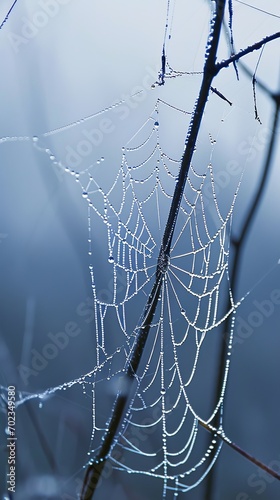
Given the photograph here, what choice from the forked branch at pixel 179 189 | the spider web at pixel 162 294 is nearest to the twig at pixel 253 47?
the forked branch at pixel 179 189

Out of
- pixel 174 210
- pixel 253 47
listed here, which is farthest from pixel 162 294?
pixel 253 47

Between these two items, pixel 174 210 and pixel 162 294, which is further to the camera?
pixel 162 294

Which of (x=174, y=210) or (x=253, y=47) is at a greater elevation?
(x=253, y=47)

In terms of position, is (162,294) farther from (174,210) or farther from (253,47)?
(253,47)

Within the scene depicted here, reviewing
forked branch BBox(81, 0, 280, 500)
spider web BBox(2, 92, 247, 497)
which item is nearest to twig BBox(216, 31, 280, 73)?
forked branch BBox(81, 0, 280, 500)

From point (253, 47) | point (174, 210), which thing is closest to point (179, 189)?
point (174, 210)

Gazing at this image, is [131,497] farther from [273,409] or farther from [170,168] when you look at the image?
[170,168]

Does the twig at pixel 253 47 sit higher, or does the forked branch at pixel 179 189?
the twig at pixel 253 47

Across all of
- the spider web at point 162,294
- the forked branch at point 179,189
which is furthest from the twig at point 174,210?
the spider web at point 162,294

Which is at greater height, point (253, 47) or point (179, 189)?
point (253, 47)

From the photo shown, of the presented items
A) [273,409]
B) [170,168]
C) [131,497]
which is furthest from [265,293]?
[131,497]

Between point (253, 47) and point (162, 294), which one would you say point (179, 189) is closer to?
point (253, 47)

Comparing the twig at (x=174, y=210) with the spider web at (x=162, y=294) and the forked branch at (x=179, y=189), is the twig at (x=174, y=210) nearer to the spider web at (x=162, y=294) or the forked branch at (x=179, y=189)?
the forked branch at (x=179, y=189)

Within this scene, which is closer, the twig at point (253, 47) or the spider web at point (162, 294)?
the twig at point (253, 47)
